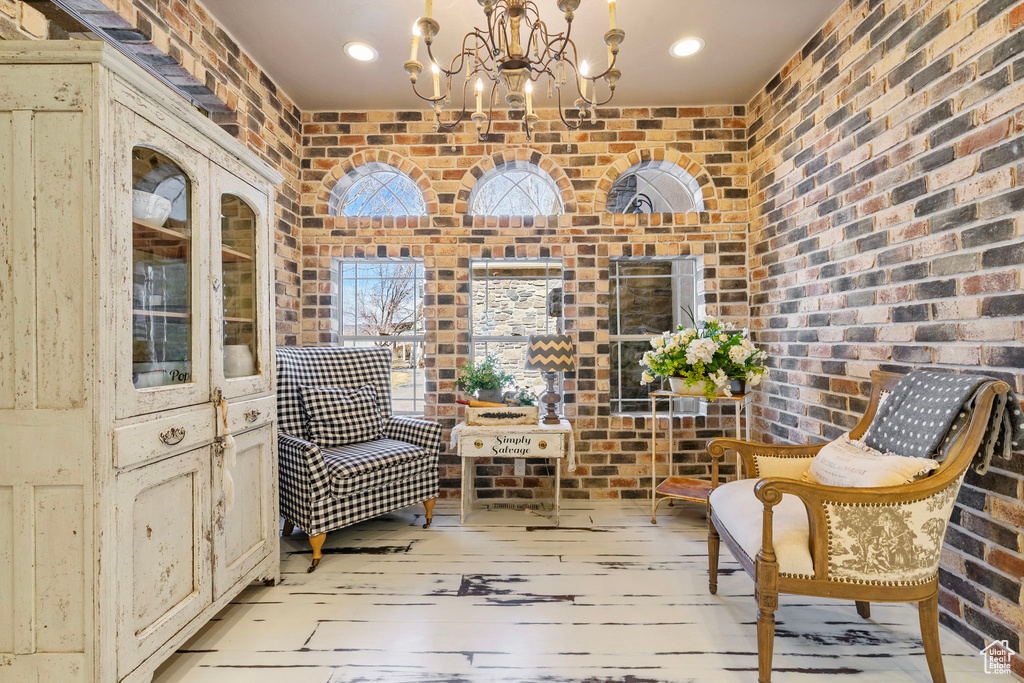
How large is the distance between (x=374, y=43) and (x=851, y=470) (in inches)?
127

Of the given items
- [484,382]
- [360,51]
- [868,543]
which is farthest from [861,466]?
[360,51]

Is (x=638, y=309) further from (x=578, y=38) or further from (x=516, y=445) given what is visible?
(x=578, y=38)

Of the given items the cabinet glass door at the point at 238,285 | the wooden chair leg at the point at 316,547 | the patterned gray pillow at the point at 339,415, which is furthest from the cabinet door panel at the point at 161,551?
the patterned gray pillow at the point at 339,415

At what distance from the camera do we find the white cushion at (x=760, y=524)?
5.69 feet

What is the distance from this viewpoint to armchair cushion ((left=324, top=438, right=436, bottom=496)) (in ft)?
9.05

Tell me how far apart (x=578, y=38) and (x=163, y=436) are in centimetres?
287

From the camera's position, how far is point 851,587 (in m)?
1.71

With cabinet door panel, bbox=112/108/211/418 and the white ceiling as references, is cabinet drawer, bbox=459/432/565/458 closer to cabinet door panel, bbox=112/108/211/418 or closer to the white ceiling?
cabinet door panel, bbox=112/108/211/418

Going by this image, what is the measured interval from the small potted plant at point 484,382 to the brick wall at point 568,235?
8.6 inches

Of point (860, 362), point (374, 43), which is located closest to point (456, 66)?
point (374, 43)

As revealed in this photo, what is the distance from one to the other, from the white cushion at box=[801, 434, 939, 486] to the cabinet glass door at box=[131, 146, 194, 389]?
8.30ft

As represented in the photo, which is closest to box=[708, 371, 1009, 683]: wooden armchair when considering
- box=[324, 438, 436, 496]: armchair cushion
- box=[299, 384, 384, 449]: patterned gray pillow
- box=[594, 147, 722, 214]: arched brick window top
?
box=[324, 438, 436, 496]: armchair cushion

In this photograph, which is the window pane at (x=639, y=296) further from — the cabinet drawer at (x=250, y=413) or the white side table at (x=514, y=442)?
the cabinet drawer at (x=250, y=413)

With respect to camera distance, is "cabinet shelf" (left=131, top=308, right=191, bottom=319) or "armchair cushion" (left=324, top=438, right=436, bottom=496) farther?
"armchair cushion" (left=324, top=438, right=436, bottom=496)
